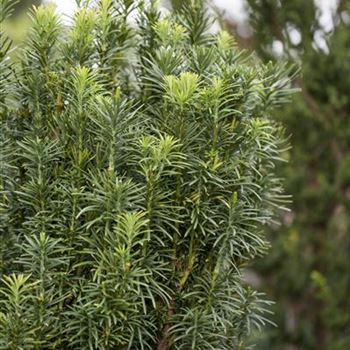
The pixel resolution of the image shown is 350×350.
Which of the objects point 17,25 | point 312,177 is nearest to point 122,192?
point 312,177

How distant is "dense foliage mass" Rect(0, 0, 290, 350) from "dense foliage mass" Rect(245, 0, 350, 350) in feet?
6.03

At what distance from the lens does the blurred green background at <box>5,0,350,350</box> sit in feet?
12.0

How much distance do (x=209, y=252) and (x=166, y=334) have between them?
0.78 ft

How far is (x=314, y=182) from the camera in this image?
388 centimetres

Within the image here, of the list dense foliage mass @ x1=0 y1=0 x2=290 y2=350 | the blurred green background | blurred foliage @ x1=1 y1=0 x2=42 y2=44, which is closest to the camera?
dense foliage mass @ x1=0 y1=0 x2=290 y2=350

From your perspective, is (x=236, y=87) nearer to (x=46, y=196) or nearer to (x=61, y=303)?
(x=46, y=196)

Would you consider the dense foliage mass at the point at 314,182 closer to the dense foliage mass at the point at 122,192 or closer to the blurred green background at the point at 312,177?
the blurred green background at the point at 312,177

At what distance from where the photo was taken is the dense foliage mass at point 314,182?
365 centimetres

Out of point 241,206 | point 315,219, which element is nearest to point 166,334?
point 241,206

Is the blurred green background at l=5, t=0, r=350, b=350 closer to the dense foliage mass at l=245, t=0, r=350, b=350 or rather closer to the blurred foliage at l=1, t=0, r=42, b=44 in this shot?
the dense foliage mass at l=245, t=0, r=350, b=350

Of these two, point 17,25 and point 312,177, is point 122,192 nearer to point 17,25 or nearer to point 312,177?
point 312,177

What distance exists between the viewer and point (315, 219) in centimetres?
383

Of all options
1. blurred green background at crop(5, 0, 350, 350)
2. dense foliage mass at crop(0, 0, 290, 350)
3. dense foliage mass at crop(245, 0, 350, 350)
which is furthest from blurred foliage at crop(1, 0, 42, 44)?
dense foliage mass at crop(245, 0, 350, 350)

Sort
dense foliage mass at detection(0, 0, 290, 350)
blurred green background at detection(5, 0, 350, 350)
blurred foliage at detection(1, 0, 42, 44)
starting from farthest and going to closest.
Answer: blurred green background at detection(5, 0, 350, 350) → blurred foliage at detection(1, 0, 42, 44) → dense foliage mass at detection(0, 0, 290, 350)
